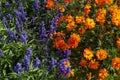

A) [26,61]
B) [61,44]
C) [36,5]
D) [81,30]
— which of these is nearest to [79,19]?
[81,30]

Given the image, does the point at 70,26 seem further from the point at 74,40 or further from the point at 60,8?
the point at 60,8

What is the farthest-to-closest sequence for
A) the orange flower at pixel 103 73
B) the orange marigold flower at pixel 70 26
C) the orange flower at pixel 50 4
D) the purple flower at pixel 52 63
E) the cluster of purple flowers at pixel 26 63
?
the orange flower at pixel 50 4, the orange marigold flower at pixel 70 26, the orange flower at pixel 103 73, the purple flower at pixel 52 63, the cluster of purple flowers at pixel 26 63

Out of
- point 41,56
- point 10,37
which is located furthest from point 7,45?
point 41,56

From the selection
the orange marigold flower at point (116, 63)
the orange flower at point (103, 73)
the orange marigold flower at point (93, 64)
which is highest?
the orange marigold flower at point (116, 63)

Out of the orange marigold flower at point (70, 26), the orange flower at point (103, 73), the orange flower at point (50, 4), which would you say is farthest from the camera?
the orange flower at point (50, 4)

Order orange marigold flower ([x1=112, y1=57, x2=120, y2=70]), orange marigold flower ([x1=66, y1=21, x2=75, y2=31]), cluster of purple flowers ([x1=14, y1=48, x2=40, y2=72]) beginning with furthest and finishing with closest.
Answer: orange marigold flower ([x1=66, y1=21, x2=75, y2=31]) < orange marigold flower ([x1=112, y1=57, x2=120, y2=70]) < cluster of purple flowers ([x1=14, y1=48, x2=40, y2=72])

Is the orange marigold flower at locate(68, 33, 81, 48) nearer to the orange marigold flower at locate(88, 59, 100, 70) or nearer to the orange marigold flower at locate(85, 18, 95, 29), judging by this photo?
the orange marigold flower at locate(85, 18, 95, 29)

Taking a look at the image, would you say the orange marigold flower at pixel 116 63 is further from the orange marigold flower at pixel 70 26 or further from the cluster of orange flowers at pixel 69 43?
the orange marigold flower at pixel 70 26

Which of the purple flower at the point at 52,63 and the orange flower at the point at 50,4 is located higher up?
the orange flower at the point at 50,4

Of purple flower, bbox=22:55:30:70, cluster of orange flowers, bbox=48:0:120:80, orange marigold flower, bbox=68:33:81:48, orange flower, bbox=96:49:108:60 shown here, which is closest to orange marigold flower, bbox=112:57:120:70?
cluster of orange flowers, bbox=48:0:120:80

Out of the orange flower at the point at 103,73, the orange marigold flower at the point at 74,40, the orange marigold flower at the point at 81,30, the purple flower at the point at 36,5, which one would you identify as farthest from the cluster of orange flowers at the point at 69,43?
the purple flower at the point at 36,5

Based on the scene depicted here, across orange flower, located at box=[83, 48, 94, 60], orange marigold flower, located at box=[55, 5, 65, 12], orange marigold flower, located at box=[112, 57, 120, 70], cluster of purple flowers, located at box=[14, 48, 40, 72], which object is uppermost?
orange marigold flower, located at box=[55, 5, 65, 12]

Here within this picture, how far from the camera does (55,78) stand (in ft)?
16.0

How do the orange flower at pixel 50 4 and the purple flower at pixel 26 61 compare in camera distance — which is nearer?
the purple flower at pixel 26 61
